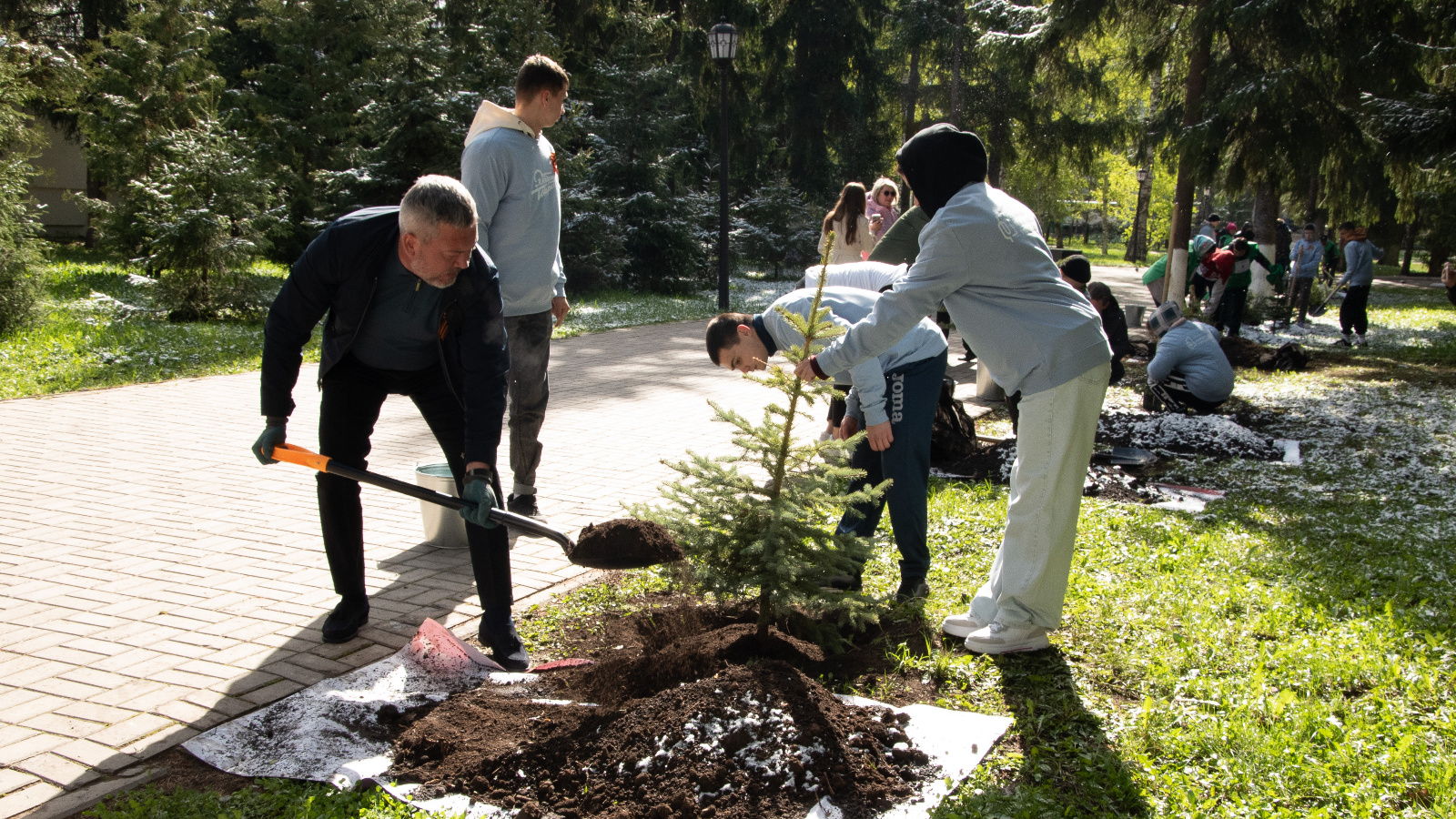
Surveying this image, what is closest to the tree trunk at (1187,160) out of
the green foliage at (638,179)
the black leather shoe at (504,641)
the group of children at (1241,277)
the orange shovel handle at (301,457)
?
the group of children at (1241,277)

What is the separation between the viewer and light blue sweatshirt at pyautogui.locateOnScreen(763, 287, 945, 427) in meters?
3.71

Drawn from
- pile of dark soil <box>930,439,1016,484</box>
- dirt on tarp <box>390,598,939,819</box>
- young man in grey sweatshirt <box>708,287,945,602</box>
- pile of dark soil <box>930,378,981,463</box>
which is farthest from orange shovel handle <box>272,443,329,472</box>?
pile of dark soil <box>930,378,981,463</box>

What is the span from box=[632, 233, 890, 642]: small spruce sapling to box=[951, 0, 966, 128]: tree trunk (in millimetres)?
25951

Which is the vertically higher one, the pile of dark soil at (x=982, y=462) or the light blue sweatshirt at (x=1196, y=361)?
the light blue sweatshirt at (x=1196, y=361)

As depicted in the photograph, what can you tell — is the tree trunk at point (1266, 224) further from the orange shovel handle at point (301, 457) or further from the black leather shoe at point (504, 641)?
the orange shovel handle at point (301, 457)

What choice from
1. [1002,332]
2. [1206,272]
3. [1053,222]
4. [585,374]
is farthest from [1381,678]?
[1053,222]

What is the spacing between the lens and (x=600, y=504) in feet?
18.5

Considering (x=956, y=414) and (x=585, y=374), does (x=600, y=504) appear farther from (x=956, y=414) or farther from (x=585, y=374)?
(x=585, y=374)

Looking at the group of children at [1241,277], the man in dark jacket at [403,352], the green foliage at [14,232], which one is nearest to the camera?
the man in dark jacket at [403,352]

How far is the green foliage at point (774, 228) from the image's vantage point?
86.0 feet

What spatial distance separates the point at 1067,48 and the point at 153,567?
15.3 meters

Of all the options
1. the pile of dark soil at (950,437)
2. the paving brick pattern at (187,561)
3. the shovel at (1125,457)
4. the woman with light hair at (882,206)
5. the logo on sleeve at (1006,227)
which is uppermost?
the woman with light hair at (882,206)

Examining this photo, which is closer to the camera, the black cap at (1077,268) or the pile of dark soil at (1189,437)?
the black cap at (1077,268)

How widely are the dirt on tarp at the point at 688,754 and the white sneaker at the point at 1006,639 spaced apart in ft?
2.37
